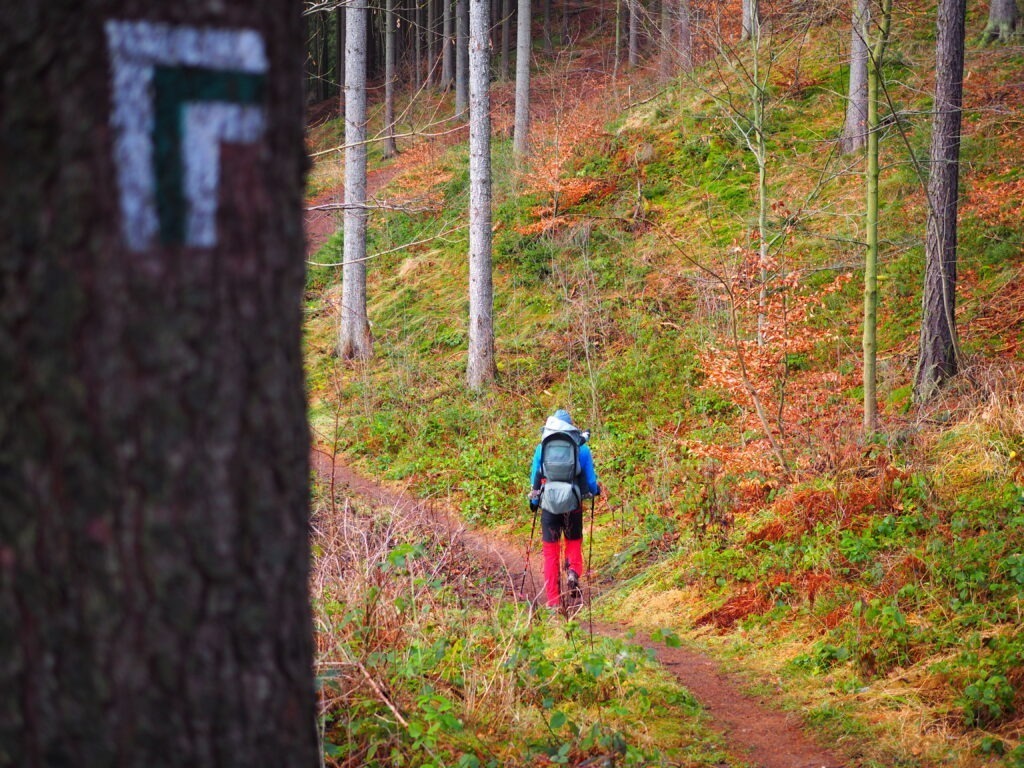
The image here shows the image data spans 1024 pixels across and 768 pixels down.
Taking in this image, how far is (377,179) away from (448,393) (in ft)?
46.9

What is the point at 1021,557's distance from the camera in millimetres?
5859

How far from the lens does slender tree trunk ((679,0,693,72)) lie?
13.9 meters

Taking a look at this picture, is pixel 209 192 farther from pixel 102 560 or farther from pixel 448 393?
pixel 448 393

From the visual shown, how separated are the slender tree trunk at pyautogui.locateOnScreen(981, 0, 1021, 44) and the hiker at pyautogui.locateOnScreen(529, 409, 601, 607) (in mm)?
13915

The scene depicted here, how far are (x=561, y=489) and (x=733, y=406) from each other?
16.0 feet

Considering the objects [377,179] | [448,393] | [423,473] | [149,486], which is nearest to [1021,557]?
[149,486]

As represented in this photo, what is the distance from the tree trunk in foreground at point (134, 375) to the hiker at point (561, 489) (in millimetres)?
5831

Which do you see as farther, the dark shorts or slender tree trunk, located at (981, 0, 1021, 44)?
slender tree trunk, located at (981, 0, 1021, 44)

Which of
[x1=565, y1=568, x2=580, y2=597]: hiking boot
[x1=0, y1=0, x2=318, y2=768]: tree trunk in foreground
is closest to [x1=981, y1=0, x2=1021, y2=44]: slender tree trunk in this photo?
[x1=565, y1=568, x2=580, y2=597]: hiking boot

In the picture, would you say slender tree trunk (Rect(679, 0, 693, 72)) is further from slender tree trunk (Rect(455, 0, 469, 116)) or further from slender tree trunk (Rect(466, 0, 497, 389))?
slender tree trunk (Rect(455, 0, 469, 116))

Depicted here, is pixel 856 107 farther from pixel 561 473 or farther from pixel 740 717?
pixel 740 717

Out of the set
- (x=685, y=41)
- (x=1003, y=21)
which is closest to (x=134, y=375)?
(x=685, y=41)

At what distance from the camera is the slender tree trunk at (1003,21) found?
632 inches

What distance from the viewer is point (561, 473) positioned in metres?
7.36
